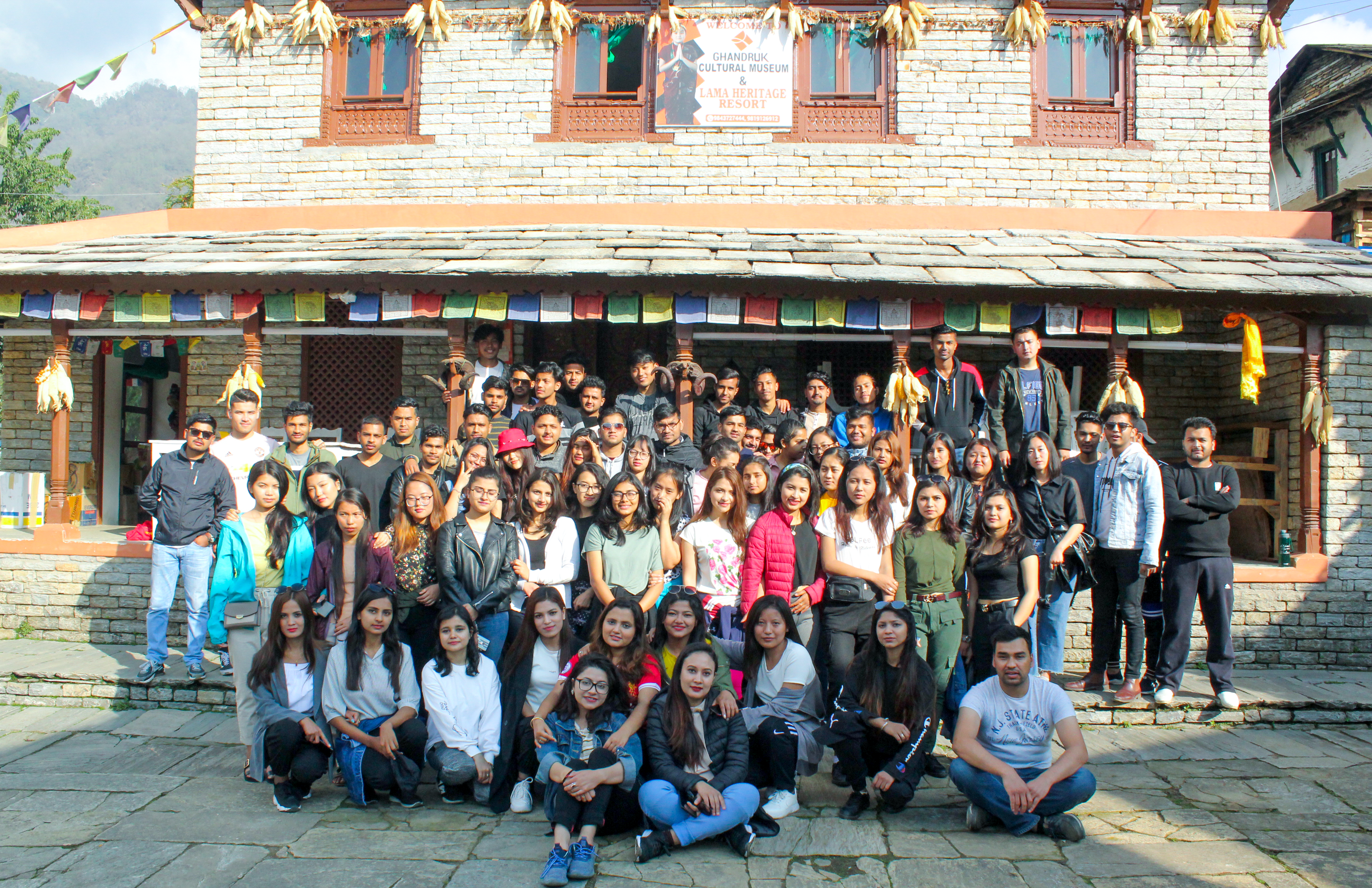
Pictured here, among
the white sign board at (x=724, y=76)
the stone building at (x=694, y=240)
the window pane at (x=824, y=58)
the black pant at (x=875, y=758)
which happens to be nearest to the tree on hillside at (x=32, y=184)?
the stone building at (x=694, y=240)

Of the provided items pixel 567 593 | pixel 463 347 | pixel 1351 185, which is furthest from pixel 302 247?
pixel 1351 185

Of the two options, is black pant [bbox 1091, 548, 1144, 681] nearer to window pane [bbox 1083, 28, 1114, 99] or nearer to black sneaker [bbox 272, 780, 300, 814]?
black sneaker [bbox 272, 780, 300, 814]

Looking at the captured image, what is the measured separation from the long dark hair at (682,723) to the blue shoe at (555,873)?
2.37 feet

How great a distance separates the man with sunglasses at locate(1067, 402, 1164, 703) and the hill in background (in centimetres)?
11546

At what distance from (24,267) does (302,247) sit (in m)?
2.45

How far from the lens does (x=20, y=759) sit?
18.3 feet

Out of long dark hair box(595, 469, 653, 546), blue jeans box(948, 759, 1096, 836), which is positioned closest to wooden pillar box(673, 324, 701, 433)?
long dark hair box(595, 469, 653, 546)

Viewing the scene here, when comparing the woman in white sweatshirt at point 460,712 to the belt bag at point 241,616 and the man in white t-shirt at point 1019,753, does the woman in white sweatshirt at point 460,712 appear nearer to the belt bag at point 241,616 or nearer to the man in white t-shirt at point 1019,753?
the belt bag at point 241,616

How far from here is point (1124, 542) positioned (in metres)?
6.18

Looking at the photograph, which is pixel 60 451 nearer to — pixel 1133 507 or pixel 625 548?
pixel 625 548

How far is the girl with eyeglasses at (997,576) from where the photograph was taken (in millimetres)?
5500

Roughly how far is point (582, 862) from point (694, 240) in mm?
6244

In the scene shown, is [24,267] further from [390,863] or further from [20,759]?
[390,863]

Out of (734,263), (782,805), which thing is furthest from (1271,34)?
(782,805)
